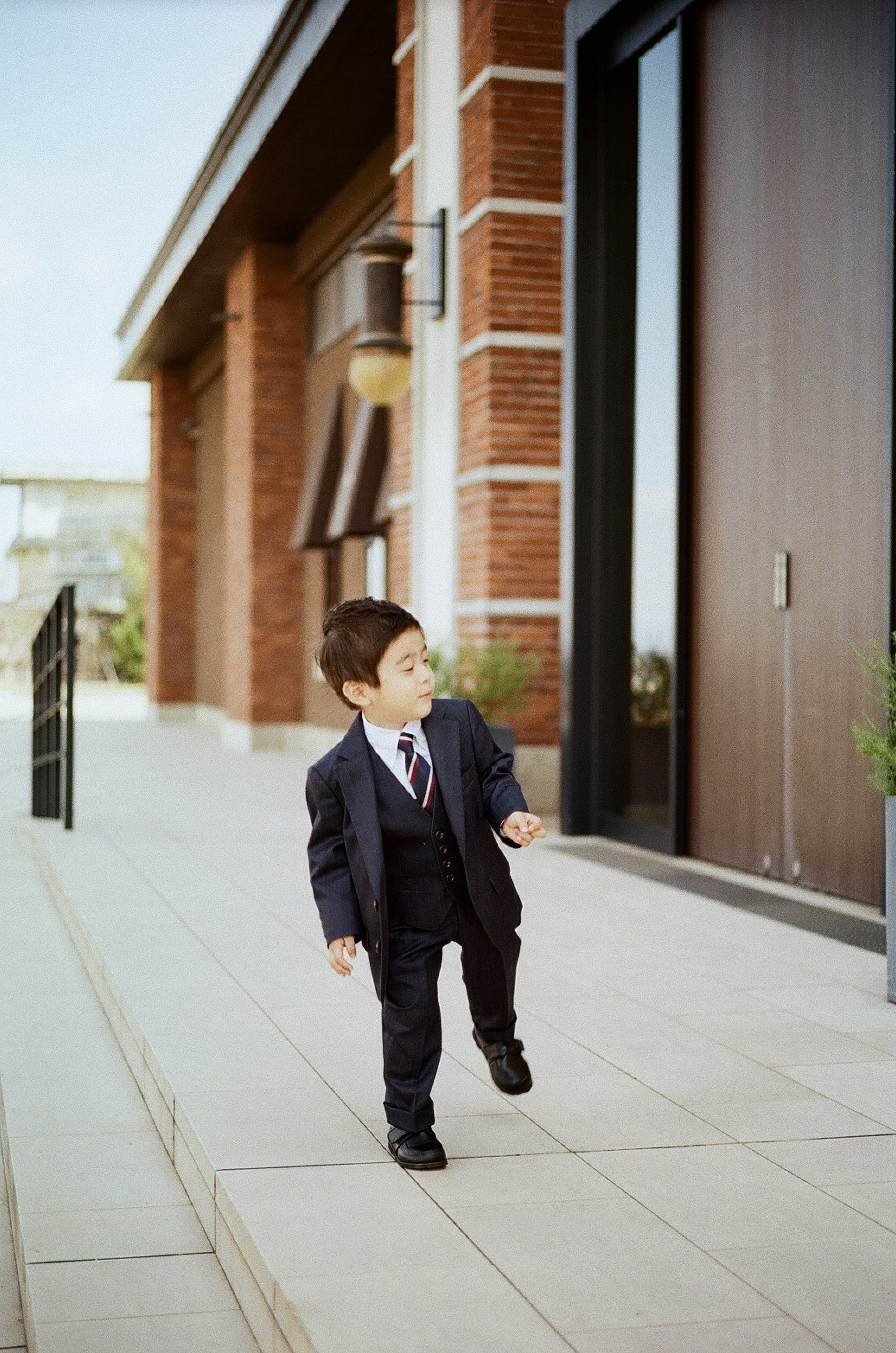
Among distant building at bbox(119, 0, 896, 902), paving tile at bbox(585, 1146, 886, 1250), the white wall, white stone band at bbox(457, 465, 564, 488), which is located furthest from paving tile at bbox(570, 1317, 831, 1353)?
the white wall

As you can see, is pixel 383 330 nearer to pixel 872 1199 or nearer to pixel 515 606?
pixel 515 606

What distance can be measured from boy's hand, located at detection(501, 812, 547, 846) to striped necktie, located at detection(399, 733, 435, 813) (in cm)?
17

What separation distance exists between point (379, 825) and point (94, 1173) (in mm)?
1134

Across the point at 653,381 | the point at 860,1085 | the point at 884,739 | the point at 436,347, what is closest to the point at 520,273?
the point at 436,347

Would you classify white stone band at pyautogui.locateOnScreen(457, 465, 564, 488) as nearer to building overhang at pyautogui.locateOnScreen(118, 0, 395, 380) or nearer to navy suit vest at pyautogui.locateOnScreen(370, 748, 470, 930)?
building overhang at pyautogui.locateOnScreen(118, 0, 395, 380)

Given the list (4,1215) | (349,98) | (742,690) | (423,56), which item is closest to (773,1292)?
(4,1215)

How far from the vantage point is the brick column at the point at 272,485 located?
17.4 metres

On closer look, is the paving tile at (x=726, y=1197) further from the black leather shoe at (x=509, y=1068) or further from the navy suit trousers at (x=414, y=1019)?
the navy suit trousers at (x=414, y=1019)

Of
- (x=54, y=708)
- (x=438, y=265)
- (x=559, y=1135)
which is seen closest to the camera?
(x=559, y=1135)

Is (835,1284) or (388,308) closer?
(835,1284)

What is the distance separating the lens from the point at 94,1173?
3492 millimetres

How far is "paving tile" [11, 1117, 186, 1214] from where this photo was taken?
130 inches

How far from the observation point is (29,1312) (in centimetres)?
277

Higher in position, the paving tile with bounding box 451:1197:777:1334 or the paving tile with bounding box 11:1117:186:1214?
the paving tile with bounding box 451:1197:777:1334
